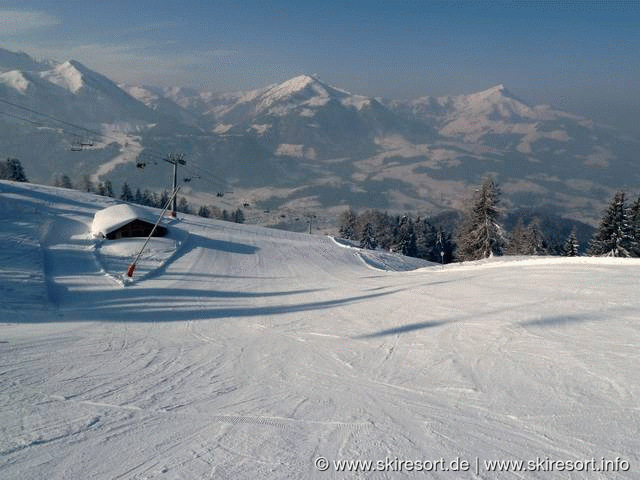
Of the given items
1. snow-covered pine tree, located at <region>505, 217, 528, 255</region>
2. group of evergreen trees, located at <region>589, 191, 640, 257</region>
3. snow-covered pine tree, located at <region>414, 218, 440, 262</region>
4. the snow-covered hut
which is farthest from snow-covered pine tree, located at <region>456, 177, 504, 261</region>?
the snow-covered hut

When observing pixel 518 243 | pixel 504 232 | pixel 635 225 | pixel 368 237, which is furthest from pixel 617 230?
pixel 368 237

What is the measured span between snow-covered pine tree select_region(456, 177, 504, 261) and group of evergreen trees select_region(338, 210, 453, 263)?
956 inches

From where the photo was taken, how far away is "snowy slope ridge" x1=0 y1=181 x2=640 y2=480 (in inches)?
230

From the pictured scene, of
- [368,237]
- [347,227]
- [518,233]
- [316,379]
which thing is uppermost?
[316,379]

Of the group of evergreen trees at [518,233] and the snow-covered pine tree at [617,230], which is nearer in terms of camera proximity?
the snow-covered pine tree at [617,230]

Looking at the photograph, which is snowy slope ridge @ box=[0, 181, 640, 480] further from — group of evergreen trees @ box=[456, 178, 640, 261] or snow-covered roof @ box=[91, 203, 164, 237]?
group of evergreen trees @ box=[456, 178, 640, 261]

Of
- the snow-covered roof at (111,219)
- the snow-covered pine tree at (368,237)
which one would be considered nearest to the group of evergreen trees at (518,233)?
the snow-covered pine tree at (368,237)

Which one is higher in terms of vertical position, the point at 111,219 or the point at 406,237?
the point at 111,219

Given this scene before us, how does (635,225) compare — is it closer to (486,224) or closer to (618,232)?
(618,232)

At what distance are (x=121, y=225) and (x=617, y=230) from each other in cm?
4500

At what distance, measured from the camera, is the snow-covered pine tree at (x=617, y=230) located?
4488 centimetres

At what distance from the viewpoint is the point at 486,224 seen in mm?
51250

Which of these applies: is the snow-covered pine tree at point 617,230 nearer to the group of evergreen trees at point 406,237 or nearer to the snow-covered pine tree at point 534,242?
the snow-covered pine tree at point 534,242

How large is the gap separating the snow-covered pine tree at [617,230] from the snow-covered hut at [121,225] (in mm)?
41491
